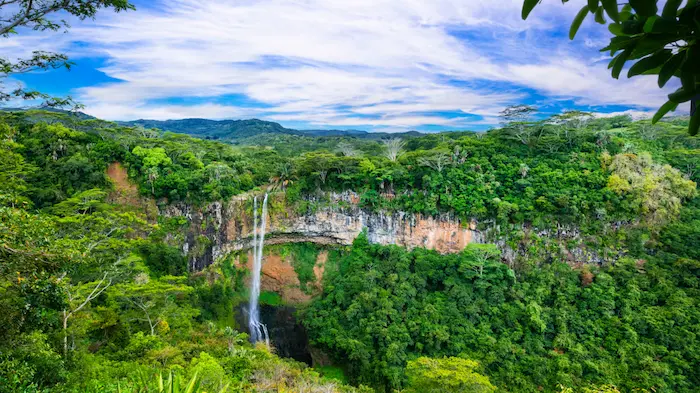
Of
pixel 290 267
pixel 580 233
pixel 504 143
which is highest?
pixel 504 143

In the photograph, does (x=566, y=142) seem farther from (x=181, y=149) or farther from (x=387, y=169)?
(x=181, y=149)

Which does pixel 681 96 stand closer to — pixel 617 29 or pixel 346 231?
pixel 617 29

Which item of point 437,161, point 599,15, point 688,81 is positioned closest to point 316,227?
point 437,161

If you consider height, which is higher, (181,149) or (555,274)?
(181,149)

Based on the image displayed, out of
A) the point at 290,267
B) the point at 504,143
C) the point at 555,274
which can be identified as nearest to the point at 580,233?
the point at 555,274

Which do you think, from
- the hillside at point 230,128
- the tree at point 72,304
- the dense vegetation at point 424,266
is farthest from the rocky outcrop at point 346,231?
the hillside at point 230,128

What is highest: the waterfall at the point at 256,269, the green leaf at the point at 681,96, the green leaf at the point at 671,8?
the green leaf at the point at 671,8

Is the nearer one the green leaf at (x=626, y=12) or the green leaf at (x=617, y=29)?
the green leaf at (x=617, y=29)

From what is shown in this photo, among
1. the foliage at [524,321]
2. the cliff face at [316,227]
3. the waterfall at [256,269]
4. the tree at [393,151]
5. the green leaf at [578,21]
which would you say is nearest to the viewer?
the green leaf at [578,21]

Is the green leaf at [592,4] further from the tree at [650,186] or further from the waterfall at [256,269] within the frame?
the waterfall at [256,269]
